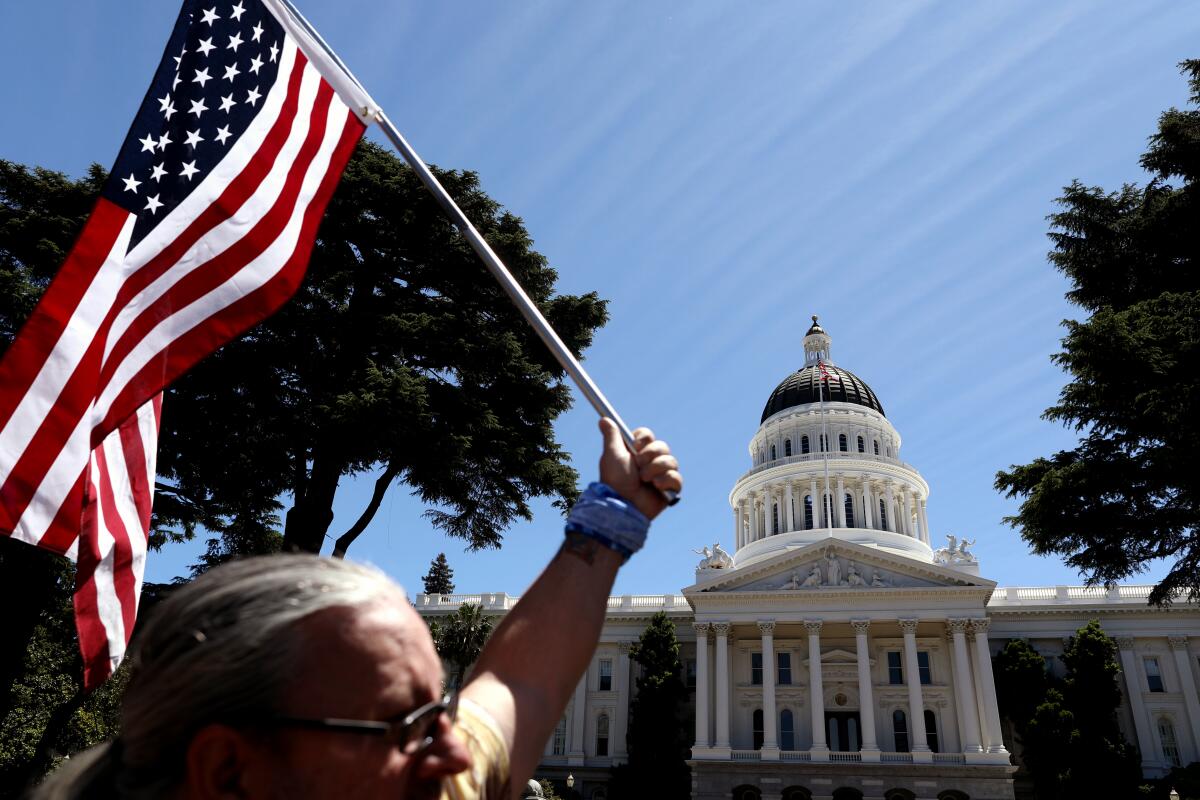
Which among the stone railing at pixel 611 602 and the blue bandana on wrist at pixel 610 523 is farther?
the stone railing at pixel 611 602

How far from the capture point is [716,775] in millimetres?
47562

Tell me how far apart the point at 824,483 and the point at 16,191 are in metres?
57.8

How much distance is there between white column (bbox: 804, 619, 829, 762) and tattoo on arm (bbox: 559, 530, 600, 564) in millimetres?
50499

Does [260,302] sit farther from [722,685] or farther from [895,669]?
[895,669]

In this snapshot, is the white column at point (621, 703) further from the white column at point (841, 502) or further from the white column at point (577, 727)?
the white column at point (841, 502)

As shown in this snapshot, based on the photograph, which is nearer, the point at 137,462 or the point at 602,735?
the point at 137,462

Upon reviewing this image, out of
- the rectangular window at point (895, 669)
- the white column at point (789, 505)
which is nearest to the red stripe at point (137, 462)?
the rectangular window at point (895, 669)

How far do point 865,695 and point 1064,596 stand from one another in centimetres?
1594

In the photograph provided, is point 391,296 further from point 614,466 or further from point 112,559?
point 614,466

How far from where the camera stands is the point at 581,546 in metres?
2.02

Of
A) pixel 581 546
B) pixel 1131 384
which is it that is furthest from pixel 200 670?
pixel 1131 384

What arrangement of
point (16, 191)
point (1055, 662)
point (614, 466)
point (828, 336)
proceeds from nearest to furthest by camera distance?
1. point (614, 466)
2. point (16, 191)
3. point (1055, 662)
4. point (828, 336)

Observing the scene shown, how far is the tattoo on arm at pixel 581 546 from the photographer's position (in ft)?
6.57

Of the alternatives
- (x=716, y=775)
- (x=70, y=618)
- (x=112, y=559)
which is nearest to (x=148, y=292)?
(x=112, y=559)
